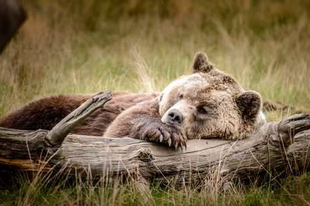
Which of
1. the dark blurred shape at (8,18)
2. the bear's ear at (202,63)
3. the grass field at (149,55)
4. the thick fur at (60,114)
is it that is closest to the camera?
the dark blurred shape at (8,18)

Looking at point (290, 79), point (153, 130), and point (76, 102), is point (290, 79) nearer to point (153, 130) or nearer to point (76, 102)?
point (76, 102)

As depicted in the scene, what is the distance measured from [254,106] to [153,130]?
1044 millimetres

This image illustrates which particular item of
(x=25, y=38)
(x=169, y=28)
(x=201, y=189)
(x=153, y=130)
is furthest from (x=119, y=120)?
(x=169, y=28)

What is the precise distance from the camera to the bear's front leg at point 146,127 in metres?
4.60

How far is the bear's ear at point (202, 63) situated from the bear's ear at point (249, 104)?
0.54 metres

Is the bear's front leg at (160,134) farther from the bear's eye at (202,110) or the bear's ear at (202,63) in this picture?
the bear's ear at (202,63)

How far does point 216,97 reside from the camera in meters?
5.08

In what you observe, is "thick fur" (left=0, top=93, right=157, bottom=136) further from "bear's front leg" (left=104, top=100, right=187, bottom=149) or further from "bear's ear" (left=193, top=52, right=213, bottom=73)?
"bear's ear" (left=193, top=52, right=213, bottom=73)

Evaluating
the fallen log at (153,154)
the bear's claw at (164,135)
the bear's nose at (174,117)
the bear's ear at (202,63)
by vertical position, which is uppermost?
Answer: the bear's ear at (202,63)

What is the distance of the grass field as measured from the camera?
445cm

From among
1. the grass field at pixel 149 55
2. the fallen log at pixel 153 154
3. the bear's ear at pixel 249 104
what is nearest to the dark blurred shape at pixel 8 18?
the fallen log at pixel 153 154

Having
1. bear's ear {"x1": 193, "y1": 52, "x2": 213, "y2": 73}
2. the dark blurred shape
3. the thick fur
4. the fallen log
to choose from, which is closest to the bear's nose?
the fallen log

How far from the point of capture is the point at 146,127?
4723mm

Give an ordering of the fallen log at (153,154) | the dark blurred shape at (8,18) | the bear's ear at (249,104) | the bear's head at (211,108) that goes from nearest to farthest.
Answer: the dark blurred shape at (8,18)
the fallen log at (153,154)
the bear's head at (211,108)
the bear's ear at (249,104)
